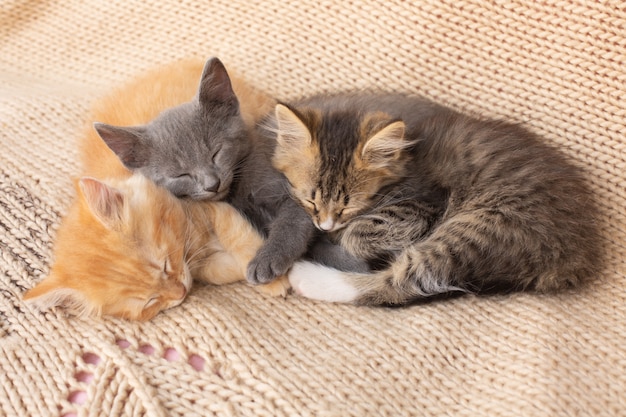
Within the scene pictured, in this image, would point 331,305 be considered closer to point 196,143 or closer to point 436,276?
point 436,276

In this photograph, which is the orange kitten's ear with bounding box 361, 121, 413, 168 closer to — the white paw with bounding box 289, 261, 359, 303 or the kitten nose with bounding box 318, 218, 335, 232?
the kitten nose with bounding box 318, 218, 335, 232

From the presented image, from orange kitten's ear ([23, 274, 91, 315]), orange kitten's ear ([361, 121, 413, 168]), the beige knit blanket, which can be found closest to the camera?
the beige knit blanket

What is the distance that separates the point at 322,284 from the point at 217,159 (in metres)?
0.49

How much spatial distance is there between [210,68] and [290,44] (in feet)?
1.58

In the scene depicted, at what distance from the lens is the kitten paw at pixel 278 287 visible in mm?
1405

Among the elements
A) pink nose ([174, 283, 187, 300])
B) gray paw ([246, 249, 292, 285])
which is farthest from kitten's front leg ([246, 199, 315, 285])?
pink nose ([174, 283, 187, 300])

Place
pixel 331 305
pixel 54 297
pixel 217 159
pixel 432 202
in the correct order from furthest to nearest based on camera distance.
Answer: pixel 217 159
pixel 432 202
pixel 331 305
pixel 54 297

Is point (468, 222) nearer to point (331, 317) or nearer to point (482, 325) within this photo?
point (482, 325)

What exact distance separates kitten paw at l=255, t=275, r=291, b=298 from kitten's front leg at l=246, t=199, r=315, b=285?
0.02m

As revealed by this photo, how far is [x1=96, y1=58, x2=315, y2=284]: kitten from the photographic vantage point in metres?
1.48

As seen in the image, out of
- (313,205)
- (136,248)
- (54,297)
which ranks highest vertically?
(313,205)

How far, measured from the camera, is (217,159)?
156cm

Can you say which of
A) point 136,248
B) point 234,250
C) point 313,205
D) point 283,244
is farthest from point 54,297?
point 313,205

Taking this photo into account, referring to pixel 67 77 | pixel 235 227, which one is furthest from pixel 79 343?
pixel 67 77
